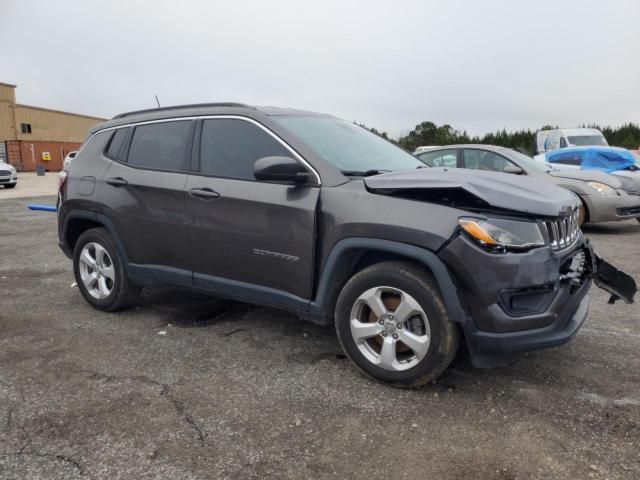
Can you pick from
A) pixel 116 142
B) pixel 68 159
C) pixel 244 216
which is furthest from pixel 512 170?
pixel 68 159

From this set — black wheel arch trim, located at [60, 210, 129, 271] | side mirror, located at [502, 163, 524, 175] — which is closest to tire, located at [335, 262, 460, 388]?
black wheel arch trim, located at [60, 210, 129, 271]

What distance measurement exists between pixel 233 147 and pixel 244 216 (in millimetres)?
568

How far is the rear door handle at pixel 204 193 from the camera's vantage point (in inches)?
151

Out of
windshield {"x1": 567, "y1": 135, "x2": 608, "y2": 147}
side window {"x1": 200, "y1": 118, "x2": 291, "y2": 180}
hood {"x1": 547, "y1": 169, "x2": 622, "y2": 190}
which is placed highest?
windshield {"x1": 567, "y1": 135, "x2": 608, "y2": 147}

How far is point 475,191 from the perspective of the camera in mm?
2918

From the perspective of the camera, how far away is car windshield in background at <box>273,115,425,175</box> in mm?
3680

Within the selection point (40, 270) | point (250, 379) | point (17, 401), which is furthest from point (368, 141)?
point (40, 270)

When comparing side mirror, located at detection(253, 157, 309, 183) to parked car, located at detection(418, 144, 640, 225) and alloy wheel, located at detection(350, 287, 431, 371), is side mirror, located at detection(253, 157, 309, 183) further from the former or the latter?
parked car, located at detection(418, 144, 640, 225)

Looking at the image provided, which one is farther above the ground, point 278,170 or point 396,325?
point 278,170

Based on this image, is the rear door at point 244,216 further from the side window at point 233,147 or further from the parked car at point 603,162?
the parked car at point 603,162

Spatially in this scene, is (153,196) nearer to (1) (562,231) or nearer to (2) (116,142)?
(2) (116,142)

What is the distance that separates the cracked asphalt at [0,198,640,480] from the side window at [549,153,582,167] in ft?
23.5

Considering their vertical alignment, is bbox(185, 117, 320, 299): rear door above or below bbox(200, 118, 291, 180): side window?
below

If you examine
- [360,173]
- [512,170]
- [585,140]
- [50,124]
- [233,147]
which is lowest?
[512,170]
